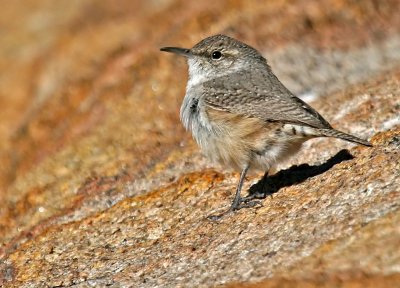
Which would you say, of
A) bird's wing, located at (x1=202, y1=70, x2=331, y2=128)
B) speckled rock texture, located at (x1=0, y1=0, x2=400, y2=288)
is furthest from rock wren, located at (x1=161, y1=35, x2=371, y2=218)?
speckled rock texture, located at (x1=0, y1=0, x2=400, y2=288)

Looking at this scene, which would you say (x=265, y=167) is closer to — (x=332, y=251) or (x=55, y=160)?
(x=332, y=251)

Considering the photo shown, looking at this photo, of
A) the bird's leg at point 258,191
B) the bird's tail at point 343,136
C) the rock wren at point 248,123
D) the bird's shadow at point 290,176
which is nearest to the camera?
the bird's tail at point 343,136

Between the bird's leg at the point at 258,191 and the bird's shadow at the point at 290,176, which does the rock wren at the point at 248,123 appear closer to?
the bird's leg at the point at 258,191

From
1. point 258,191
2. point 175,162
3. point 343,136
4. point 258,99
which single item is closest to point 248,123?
point 258,99

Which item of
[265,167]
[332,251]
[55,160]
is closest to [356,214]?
[332,251]

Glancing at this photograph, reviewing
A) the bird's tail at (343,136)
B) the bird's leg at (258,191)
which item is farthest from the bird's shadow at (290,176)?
the bird's tail at (343,136)

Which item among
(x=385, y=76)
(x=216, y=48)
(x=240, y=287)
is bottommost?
(x=240, y=287)

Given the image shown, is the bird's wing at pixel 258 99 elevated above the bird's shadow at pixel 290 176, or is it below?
above
